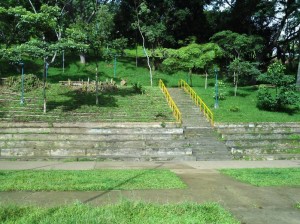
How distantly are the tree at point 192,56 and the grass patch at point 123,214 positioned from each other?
21905 millimetres

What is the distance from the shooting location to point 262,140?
16.5 meters

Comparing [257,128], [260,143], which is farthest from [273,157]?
[257,128]

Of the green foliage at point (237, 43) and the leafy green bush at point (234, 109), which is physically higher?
the green foliage at point (237, 43)

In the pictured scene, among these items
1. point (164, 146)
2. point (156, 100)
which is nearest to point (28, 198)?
point (164, 146)

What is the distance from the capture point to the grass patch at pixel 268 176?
9512 mm

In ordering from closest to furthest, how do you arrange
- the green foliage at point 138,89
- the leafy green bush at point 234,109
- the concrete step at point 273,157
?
the concrete step at point 273,157
the leafy green bush at point 234,109
the green foliage at point 138,89

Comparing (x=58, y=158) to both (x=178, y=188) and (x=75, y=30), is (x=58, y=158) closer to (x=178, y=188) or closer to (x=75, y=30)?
(x=178, y=188)

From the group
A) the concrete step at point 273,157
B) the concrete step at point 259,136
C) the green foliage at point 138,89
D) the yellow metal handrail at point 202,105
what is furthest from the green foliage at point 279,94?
the green foliage at point 138,89

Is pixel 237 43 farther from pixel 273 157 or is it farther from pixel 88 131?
pixel 88 131

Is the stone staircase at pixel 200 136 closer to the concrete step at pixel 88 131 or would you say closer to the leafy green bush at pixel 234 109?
the concrete step at pixel 88 131

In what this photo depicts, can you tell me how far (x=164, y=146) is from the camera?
608 inches

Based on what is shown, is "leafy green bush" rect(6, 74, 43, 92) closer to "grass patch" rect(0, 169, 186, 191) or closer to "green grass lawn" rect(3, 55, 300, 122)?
"green grass lawn" rect(3, 55, 300, 122)

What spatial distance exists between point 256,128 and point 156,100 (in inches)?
300

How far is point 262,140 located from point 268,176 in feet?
20.5
